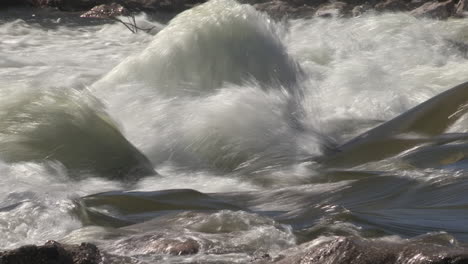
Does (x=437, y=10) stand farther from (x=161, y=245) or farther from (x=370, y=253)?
(x=370, y=253)

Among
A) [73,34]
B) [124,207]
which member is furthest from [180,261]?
[73,34]

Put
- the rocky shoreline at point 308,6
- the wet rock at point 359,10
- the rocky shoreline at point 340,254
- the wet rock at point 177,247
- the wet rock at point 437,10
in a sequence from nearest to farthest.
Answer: the rocky shoreline at point 340,254 < the wet rock at point 177,247 < the wet rock at point 437,10 < the rocky shoreline at point 308,6 < the wet rock at point 359,10

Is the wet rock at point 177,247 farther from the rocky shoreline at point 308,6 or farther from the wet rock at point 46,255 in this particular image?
the rocky shoreline at point 308,6

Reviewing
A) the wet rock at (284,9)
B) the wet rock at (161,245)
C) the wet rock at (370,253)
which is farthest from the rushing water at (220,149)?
the wet rock at (284,9)

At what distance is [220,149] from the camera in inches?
311

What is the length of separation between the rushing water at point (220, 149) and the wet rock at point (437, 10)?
2.47 metres

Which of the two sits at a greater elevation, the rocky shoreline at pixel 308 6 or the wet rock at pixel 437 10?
the wet rock at pixel 437 10

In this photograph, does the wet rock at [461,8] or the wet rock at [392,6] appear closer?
the wet rock at [461,8]

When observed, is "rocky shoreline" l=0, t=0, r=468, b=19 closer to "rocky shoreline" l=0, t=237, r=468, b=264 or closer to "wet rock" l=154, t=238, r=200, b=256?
"wet rock" l=154, t=238, r=200, b=256

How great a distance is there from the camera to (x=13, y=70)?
12086 millimetres

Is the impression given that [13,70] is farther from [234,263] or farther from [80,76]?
[234,263]

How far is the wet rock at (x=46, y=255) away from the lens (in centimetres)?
396

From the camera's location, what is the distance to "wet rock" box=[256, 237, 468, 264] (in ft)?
13.0

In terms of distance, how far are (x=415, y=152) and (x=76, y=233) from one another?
2705mm
